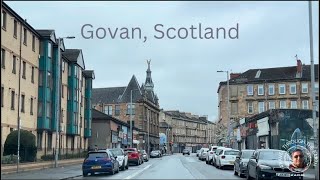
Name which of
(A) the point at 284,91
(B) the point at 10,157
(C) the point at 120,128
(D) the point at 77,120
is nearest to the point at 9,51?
(B) the point at 10,157

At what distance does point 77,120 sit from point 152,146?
235ft

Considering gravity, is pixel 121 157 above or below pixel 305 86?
below

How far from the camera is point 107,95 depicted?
415ft

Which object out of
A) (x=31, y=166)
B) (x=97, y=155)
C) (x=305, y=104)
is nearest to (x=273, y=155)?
(x=97, y=155)

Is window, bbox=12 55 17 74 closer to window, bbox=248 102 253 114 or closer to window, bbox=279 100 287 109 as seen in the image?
window, bbox=248 102 253 114

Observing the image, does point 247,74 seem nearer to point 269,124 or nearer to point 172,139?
point 269,124

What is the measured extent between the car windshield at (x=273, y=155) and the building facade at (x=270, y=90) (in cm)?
7064

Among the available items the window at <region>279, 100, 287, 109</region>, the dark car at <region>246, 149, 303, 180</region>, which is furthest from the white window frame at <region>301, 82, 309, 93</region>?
the dark car at <region>246, 149, 303, 180</region>

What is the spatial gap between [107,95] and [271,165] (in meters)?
106

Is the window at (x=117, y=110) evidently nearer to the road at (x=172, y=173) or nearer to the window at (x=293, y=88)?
the window at (x=293, y=88)

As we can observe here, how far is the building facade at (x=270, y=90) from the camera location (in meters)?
95.2

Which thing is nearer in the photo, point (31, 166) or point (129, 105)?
point (31, 166)
